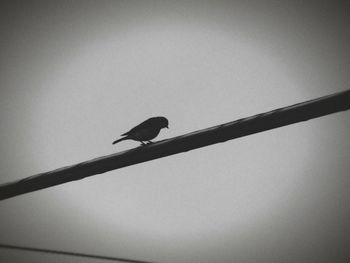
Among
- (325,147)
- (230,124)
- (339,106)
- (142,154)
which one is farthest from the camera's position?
(325,147)

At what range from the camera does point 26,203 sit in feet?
30.1

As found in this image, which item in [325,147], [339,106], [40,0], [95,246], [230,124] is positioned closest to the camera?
[339,106]

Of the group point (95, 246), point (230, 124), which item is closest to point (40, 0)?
point (95, 246)

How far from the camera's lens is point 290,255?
34.0ft

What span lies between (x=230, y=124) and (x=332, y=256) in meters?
10.0

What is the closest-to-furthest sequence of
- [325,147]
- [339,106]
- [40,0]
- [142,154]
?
[339,106], [142,154], [325,147], [40,0]

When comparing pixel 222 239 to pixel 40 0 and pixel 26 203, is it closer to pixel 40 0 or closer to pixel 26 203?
pixel 26 203

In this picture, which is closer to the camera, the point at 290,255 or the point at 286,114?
the point at 286,114

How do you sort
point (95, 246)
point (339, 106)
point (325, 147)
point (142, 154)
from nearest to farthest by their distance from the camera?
point (339, 106) < point (142, 154) < point (325, 147) < point (95, 246)

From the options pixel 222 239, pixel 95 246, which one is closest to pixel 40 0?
pixel 95 246

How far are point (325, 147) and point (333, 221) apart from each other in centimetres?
245

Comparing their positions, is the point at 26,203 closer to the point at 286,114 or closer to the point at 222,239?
the point at 222,239

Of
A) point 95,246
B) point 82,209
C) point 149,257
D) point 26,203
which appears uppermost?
point 26,203

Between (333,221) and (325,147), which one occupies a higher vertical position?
(325,147)
